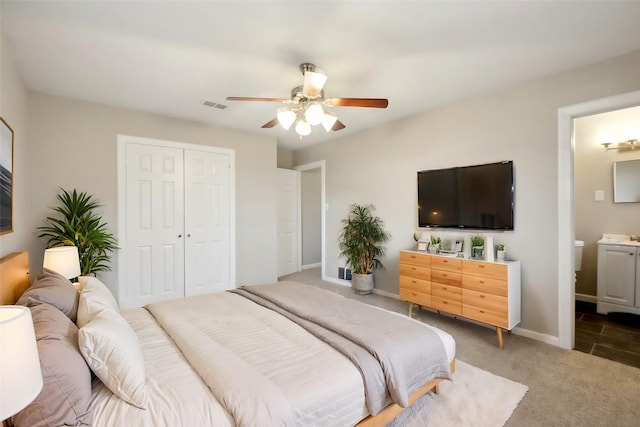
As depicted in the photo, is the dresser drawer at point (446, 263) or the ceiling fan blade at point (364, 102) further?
the dresser drawer at point (446, 263)

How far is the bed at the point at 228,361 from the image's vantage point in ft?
3.80

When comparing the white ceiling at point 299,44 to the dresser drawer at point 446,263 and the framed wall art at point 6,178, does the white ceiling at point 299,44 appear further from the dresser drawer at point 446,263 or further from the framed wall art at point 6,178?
the dresser drawer at point 446,263

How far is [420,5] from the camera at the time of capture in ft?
5.95

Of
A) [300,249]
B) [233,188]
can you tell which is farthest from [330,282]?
[233,188]

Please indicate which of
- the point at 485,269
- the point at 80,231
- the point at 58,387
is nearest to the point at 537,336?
the point at 485,269

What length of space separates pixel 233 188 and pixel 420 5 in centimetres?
343

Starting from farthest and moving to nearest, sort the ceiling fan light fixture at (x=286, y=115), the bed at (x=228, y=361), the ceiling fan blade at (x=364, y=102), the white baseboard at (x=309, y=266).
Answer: the white baseboard at (x=309, y=266), the ceiling fan light fixture at (x=286, y=115), the ceiling fan blade at (x=364, y=102), the bed at (x=228, y=361)

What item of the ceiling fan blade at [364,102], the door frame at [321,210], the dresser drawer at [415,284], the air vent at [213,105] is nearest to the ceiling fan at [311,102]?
the ceiling fan blade at [364,102]

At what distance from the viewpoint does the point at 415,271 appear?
11.3ft

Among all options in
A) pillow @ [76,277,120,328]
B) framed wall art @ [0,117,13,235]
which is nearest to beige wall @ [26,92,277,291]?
framed wall art @ [0,117,13,235]

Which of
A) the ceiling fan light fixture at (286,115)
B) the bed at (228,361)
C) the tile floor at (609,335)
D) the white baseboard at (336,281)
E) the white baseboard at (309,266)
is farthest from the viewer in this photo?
the white baseboard at (309,266)

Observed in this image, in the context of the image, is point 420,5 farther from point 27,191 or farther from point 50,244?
point 50,244

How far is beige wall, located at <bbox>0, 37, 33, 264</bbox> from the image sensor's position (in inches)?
83.1

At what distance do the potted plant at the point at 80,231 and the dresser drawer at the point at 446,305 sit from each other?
363 centimetres
